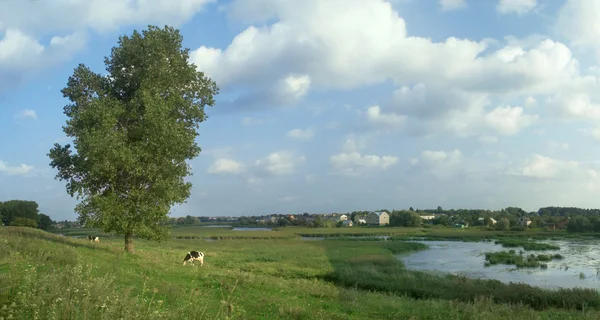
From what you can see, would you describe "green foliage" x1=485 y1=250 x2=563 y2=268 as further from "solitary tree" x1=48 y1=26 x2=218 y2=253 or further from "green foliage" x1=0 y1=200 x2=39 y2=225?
"green foliage" x1=0 y1=200 x2=39 y2=225

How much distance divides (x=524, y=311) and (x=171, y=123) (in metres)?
20.5

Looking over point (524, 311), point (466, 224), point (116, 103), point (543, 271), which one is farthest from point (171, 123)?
point (466, 224)

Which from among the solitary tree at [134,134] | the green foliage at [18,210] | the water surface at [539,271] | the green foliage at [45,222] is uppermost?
the solitary tree at [134,134]

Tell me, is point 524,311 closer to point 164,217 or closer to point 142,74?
point 164,217

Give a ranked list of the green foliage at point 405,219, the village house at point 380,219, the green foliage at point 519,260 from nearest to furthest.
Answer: the green foliage at point 519,260, the green foliage at point 405,219, the village house at point 380,219

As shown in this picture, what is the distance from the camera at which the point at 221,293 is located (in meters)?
11.9

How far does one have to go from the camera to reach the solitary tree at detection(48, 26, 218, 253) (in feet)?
74.2

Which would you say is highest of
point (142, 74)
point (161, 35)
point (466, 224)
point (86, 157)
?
point (161, 35)

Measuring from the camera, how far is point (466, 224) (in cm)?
16400

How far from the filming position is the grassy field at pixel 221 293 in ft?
22.0

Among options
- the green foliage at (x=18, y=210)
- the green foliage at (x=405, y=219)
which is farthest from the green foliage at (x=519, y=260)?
the green foliage at (x=405, y=219)

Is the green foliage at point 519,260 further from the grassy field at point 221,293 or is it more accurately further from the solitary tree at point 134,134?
the solitary tree at point 134,134

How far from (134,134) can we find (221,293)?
16079 mm

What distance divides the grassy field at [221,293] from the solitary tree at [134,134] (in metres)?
2.74
